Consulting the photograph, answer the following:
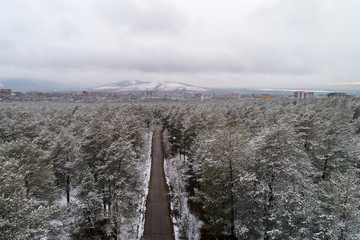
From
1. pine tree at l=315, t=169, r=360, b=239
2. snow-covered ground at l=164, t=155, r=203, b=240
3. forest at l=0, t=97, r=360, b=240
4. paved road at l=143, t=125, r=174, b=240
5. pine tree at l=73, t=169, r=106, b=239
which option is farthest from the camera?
paved road at l=143, t=125, r=174, b=240

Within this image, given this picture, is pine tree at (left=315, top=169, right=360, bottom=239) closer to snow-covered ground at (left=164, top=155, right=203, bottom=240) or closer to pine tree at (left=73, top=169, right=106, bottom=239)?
snow-covered ground at (left=164, top=155, right=203, bottom=240)

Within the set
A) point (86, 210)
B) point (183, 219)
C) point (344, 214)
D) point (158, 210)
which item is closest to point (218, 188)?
point (183, 219)

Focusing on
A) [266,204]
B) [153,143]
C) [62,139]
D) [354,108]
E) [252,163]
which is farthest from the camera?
[153,143]

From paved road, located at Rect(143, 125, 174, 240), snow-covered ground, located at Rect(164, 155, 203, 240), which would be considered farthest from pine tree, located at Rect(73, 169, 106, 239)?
snow-covered ground, located at Rect(164, 155, 203, 240)

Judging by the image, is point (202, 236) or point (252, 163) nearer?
point (252, 163)

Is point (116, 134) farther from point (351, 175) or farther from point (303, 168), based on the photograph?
point (351, 175)

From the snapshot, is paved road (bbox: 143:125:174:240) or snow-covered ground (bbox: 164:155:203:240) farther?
paved road (bbox: 143:125:174:240)

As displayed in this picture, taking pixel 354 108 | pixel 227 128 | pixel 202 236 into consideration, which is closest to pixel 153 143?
pixel 202 236

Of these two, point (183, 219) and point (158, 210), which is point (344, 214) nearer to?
point (183, 219)
